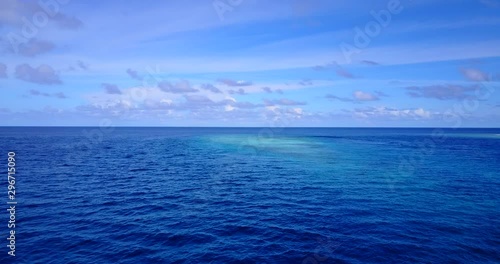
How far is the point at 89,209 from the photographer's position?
110ft

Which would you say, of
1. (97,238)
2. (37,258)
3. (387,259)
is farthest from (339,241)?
(37,258)

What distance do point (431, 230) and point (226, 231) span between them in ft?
70.3

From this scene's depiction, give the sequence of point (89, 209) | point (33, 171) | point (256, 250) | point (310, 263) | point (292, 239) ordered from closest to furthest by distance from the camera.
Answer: point (310, 263) → point (256, 250) → point (292, 239) → point (89, 209) → point (33, 171)

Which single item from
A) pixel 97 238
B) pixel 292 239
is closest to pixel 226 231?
pixel 292 239

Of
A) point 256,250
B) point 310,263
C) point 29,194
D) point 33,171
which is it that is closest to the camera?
point 310,263

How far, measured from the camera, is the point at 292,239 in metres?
25.7

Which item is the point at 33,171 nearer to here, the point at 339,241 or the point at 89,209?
the point at 89,209

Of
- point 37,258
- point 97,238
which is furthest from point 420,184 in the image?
point 37,258

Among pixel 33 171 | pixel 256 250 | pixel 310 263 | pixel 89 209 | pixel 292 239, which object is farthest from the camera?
pixel 33 171

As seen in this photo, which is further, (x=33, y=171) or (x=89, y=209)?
(x=33, y=171)

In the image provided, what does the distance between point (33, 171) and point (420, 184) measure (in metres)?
74.7

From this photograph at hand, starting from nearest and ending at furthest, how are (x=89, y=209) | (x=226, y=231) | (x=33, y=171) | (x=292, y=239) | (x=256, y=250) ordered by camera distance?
1. (x=256, y=250)
2. (x=292, y=239)
3. (x=226, y=231)
4. (x=89, y=209)
5. (x=33, y=171)

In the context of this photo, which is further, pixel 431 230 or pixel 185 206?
pixel 185 206

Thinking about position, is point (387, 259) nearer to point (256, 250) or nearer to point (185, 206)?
point (256, 250)
